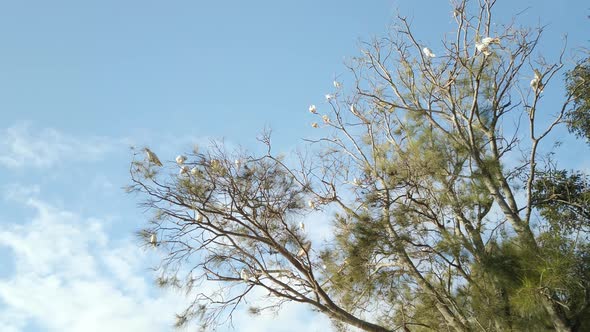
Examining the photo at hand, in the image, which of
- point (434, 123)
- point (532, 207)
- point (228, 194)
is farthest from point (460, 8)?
point (228, 194)

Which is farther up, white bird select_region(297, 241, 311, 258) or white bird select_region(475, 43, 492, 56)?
white bird select_region(475, 43, 492, 56)

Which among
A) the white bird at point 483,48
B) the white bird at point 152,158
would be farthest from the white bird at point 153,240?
the white bird at point 483,48

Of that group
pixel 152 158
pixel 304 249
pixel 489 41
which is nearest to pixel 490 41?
pixel 489 41

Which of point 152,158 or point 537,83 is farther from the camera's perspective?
point 537,83

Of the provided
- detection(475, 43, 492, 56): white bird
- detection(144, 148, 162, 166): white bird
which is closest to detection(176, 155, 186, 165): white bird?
detection(144, 148, 162, 166): white bird

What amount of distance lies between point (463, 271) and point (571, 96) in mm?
1762

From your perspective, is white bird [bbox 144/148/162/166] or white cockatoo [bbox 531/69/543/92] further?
white cockatoo [bbox 531/69/543/92]

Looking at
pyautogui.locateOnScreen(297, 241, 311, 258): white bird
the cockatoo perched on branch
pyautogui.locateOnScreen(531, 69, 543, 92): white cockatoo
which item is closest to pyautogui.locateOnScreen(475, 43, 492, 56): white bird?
the cockatoo perched on branch

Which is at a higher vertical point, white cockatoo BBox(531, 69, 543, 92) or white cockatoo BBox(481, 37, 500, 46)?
white cockatoo BBox(481, 37, 500, 46)

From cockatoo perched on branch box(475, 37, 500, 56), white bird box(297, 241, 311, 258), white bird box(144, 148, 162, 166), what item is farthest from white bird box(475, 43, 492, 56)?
white bird box(144, 148, 162, 166)

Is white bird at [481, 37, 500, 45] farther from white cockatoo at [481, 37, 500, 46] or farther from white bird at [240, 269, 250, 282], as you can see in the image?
white bird at [240, 269, 250, 282]

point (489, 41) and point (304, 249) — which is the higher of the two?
point (489, 41)

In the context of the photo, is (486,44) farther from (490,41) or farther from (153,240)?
(153,240)

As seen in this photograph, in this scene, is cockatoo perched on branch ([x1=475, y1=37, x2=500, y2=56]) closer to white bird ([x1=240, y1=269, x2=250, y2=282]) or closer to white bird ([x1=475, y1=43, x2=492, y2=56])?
white bird ([x1=475, y1=43, x2=492, y2=56])
